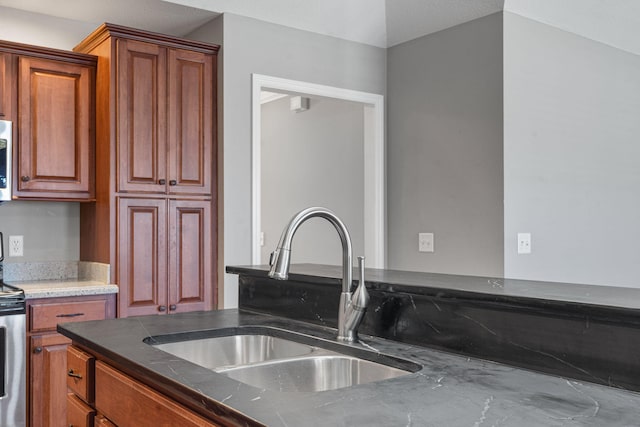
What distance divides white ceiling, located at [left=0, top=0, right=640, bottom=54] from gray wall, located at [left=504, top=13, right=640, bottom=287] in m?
0.11

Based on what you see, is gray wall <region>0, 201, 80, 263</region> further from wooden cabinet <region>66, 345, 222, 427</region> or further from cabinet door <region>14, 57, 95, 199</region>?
wooden cabinet <region>66, 345, 222, 427</region>

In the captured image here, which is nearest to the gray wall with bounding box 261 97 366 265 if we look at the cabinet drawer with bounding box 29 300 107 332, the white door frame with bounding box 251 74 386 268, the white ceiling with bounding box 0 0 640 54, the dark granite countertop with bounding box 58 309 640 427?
the white door frame with bounding box 251 74 386 268

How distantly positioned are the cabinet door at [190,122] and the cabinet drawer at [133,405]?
197cm

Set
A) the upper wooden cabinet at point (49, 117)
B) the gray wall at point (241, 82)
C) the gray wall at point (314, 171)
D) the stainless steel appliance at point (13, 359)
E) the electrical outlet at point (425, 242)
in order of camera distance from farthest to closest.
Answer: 1. the gray wall at point (314, 171)
2. the electrical outlet at point (425, 242)
3. the gray wall at point (241, 82)
4. the upper wooden cabinet at point (49, 117)
5. the stainless steel appliance at point (13, 359)

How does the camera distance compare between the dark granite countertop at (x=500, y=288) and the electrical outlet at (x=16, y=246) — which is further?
the electrical outlet at (x=16, y=246)

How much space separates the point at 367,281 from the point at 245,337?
0.44 meters

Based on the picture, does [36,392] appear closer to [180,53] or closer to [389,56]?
[180,53]

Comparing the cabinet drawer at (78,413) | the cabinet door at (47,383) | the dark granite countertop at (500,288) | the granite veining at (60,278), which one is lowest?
the cabinet door at (47,383)

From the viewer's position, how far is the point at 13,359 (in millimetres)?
2998

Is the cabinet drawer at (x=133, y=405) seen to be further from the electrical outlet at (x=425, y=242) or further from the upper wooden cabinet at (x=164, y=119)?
the electrical outlet at (x=425, y=242)

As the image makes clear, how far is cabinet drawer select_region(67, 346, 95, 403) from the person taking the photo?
1747 mm

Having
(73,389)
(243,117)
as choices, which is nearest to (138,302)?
(243,117)

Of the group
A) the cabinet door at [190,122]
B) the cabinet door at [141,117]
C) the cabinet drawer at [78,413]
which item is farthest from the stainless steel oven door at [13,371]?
the cabinet drawer at [78,413]

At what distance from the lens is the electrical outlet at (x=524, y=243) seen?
356 centimetres
